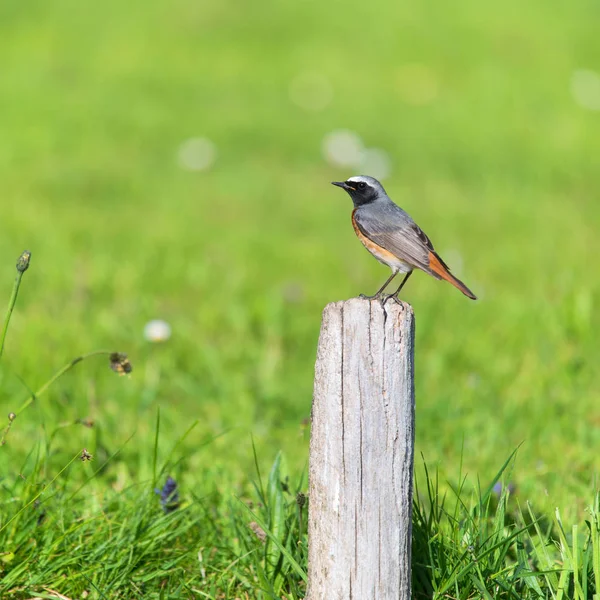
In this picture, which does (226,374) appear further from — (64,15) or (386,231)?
(64,15)

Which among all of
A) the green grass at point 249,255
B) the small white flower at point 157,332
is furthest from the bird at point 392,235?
the small white flower at point 157,332

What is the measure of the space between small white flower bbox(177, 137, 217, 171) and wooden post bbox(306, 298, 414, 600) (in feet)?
27.1

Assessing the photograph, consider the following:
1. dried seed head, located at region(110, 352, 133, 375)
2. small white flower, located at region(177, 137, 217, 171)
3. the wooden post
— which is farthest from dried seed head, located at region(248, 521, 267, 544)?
small white flower, located at region(177, 137, 217, 171)

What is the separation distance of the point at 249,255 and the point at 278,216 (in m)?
1.38

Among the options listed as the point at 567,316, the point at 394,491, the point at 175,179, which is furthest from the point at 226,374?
the point at 175,179

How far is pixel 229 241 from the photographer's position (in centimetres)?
894

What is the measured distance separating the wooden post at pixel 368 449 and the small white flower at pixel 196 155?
826cm

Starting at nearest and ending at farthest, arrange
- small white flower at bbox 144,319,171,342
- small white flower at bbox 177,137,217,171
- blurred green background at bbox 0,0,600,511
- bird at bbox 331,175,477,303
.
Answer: bird at bbox 331,175,477,303, blurred green background at bbox 0,0,600,511, small white flower at bbox 144,319,171,342, small white flower at bbox 177,137,217,171

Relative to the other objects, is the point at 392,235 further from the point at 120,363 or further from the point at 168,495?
the point at 168,495

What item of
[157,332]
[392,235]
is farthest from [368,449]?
[157,332]

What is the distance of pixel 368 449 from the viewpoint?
9.94ft

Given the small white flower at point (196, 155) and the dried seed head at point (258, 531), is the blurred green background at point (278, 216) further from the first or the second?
the dried seed head at point (258, 531)

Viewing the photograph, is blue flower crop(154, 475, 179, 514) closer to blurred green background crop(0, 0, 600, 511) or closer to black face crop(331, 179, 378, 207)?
blurred green background crop(0, 0, 600, 511)

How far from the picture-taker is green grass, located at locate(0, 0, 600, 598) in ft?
13.4
